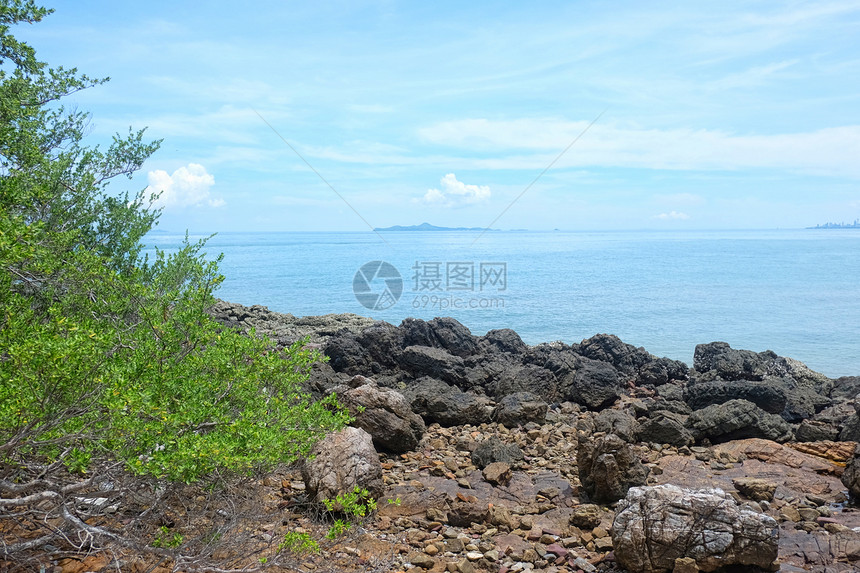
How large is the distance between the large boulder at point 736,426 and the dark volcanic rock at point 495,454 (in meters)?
3.39

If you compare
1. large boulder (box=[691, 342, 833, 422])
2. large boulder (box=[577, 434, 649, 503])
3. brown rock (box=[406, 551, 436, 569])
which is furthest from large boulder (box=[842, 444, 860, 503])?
brown rock (box=[406, 551, 436, 569])

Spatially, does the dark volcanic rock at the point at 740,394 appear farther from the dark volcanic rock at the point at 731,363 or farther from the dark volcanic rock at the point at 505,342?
the dark volcanic rock at the point at 505,342

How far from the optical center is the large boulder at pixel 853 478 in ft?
27.6

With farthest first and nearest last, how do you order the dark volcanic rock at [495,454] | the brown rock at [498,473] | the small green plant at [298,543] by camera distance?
the dark volcanic rock at [495,454]
the brown rock at [498,473]
the small green plant at [298,543]

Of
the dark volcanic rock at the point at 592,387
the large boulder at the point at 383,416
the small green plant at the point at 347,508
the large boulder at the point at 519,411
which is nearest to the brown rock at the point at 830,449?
the dark volcanic rock at the point at 592,387

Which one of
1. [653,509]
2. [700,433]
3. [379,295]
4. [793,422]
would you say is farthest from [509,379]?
[379,295]

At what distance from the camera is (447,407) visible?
1216 centimetres

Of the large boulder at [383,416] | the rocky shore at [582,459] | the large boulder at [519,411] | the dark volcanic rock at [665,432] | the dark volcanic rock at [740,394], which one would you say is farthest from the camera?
the dark volcanic rock at [740,394]

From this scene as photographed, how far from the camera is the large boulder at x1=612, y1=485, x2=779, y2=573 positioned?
646cm

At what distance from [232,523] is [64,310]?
10.9 ft

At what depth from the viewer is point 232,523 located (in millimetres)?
5746

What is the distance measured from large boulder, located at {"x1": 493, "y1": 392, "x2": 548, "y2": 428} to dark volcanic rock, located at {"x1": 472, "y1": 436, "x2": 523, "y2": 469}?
5.18 feet

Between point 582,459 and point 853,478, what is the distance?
3.61 meters

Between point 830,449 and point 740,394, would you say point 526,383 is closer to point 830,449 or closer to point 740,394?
point 740,394
